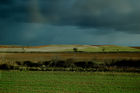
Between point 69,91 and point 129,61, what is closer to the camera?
point 69,91

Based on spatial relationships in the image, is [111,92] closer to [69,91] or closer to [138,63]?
[69,91]

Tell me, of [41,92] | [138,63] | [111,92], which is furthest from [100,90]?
[138,63]

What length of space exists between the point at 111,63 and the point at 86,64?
5222 millimetres

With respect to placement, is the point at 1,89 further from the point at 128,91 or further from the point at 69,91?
the point at 128,91

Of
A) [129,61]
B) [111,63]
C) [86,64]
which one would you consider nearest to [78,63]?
[86,64]

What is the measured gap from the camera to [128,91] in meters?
14.7

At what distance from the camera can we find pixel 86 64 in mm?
36125

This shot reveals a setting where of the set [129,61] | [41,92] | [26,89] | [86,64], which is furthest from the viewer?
[129,61]

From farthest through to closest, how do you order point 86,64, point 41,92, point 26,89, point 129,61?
1. point 129,61
2. point 86,64
3. point 26,89
4. point 41,92

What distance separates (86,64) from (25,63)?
12.6 m

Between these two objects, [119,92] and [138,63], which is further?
[138,63]

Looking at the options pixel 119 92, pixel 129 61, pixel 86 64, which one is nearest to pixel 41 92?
pixel 119 92

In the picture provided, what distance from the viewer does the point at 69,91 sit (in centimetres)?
1439

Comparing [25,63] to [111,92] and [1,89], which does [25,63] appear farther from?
[111,92]
